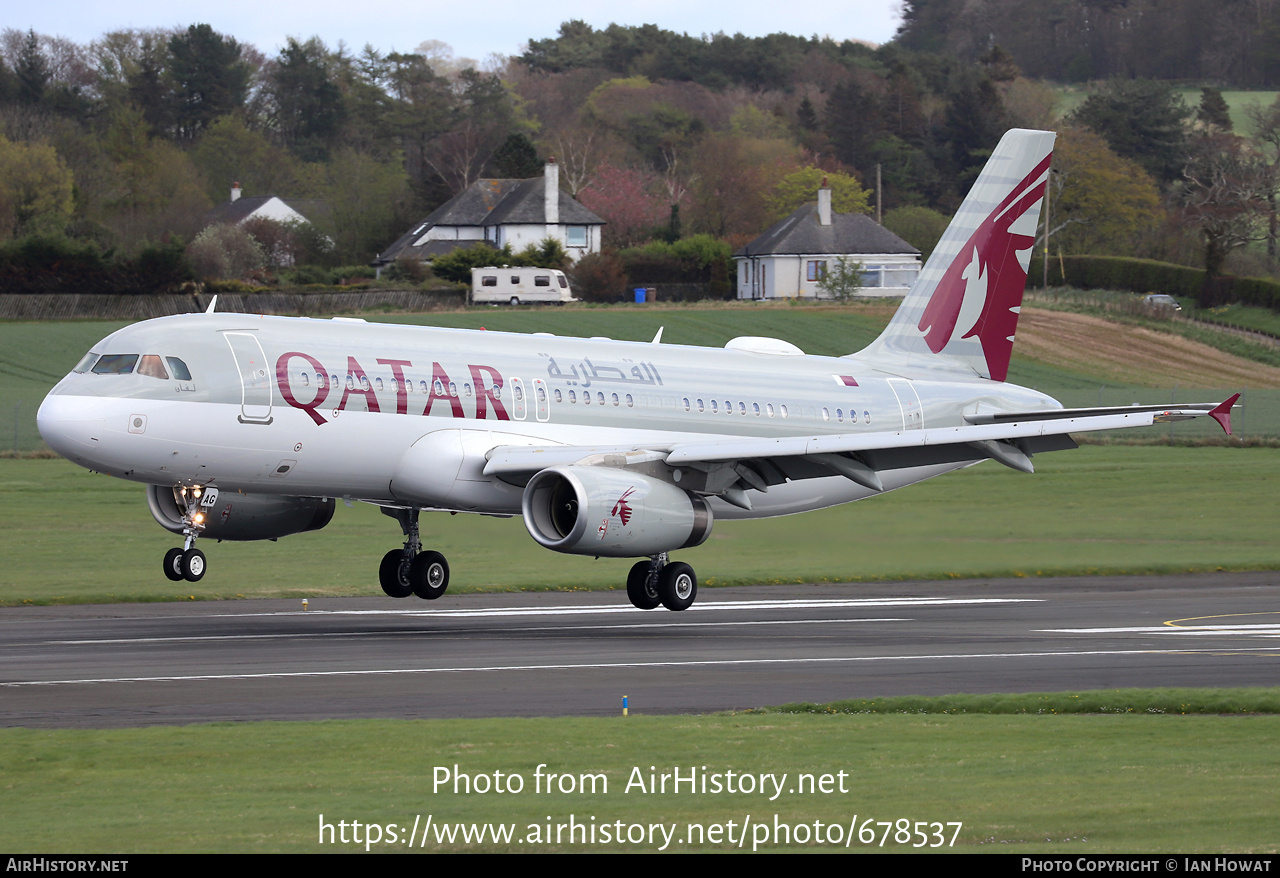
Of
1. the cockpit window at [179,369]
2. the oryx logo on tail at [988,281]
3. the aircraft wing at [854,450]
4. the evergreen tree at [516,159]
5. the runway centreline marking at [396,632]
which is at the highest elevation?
the evergreen tree at [516,159]

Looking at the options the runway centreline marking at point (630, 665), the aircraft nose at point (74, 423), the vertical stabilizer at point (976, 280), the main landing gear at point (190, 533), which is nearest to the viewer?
the runway centreline marking at point (630, 665)

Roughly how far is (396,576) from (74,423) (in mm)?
8237

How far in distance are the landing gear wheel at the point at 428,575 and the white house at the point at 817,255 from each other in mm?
97762

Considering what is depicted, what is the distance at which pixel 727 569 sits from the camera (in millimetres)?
42781

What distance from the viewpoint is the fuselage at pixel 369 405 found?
27812 millimetres

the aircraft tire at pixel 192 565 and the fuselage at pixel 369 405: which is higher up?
the fuselage at pixel 369 405

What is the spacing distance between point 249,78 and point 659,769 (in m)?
185

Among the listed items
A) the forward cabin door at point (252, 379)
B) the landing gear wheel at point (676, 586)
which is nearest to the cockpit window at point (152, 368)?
the forward cabin door at point (252, 379)

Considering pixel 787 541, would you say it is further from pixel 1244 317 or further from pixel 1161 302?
pixel 1244 317

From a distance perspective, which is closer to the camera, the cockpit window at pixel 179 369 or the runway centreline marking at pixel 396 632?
the runway centreline marking at pixel 396 632

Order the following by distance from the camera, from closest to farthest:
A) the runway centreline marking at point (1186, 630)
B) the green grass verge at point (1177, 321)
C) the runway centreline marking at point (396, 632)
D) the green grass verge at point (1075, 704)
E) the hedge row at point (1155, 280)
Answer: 1. the green grass verge at point (1075, 704)
2. the runway centreline marking at point (396, 632)
3. the runway centreline marking at point (1186, 630)
4. the green grass verge at point (1177, 321)
5. the hedge row at point (1155, 280)

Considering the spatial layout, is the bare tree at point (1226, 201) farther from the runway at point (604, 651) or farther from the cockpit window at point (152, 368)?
the cockpit window at point (152, 368)
